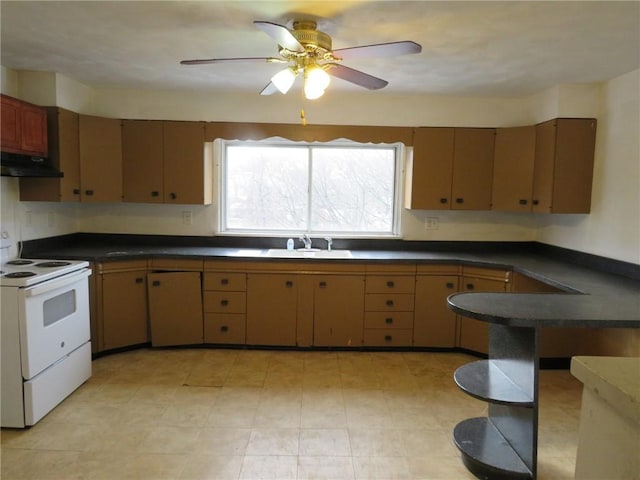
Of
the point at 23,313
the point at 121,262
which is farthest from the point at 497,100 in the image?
the point at 23,313

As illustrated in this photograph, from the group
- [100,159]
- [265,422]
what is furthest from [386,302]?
[100,159]

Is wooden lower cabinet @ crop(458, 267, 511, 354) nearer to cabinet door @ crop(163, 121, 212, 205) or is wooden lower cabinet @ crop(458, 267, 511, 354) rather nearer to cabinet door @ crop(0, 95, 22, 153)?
cabinet door @ crop(163, 121, 212, 205)

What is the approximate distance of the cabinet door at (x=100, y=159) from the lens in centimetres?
358

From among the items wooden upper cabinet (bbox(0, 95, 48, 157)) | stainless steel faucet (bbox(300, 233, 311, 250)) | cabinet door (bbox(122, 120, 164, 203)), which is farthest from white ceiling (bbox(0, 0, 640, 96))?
stainless steel faucet (bbox(300, 233, 311, 250))

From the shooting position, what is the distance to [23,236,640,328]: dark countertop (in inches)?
73.5

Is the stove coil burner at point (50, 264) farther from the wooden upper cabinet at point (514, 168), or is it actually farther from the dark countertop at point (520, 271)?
the wooden upper cabinet at point (514, 168)

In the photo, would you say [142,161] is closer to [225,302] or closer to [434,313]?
[225,302]

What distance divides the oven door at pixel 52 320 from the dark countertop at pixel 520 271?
0.57 m

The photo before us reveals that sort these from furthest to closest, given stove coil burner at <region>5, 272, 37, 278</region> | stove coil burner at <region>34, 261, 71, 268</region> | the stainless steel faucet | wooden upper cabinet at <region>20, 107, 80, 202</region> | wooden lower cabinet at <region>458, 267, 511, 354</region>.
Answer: the stainless steel faucet < wooden lower cabinet at <region>458, 267, 511, 354</region> < wooden upper cabinet at <region>20, 107, 80, 202</region> < stove coil burner at <region>34, 261, 71, 268</region> < stove coil burner at <region>5, 272, 37, 278</region>

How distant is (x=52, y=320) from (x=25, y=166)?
4.08ft

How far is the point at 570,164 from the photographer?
339 cm

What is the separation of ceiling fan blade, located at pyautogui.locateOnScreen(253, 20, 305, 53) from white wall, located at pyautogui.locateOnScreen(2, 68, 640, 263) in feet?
6.21

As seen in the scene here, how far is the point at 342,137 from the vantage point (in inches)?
151

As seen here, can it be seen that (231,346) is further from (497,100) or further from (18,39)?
(497,100)
